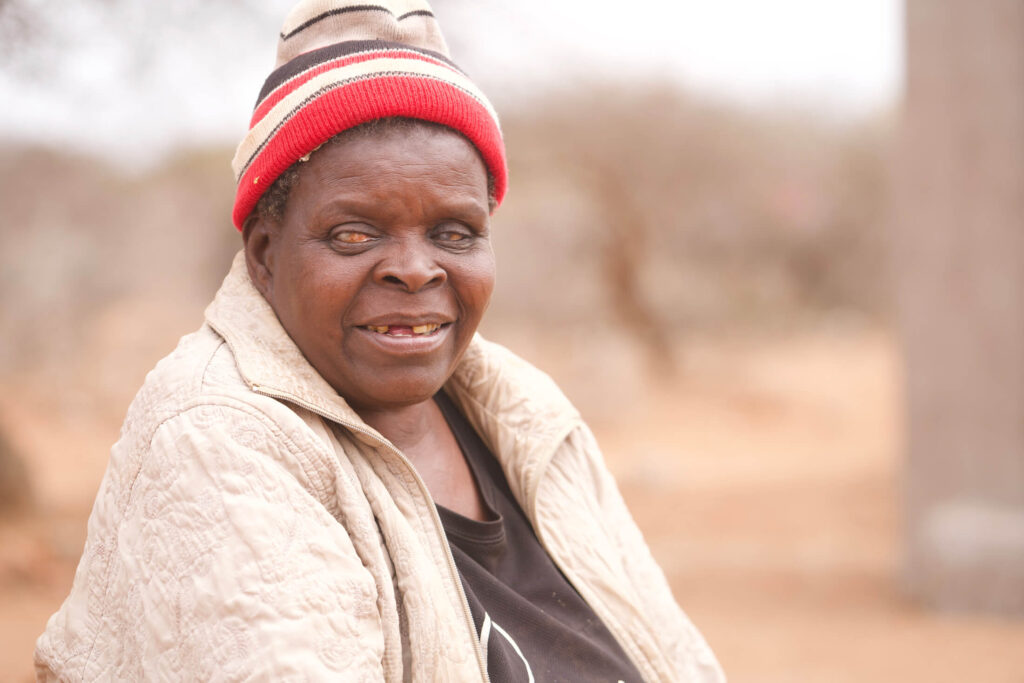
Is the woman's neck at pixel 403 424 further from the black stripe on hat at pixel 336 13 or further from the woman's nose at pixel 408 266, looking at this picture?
the black stripe on hat at pixel 336 13

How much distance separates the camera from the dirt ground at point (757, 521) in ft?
17.2

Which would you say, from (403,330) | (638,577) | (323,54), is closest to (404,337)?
(403,330)

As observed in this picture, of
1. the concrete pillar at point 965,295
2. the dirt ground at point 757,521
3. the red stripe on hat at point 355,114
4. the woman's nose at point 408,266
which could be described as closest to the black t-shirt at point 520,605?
the woman's nose at point 408,266

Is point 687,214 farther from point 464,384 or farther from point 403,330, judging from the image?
point 403,330

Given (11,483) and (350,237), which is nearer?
(350,237)

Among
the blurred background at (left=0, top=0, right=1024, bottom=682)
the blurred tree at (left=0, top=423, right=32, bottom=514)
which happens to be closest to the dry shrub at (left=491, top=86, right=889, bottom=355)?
the blurred background at (left=0, top=0, right=1024, bottom=682)

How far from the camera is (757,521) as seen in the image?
27.2 feet

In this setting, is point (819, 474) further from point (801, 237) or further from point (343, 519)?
point (801, 237)

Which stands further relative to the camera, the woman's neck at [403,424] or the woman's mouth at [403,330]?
the woman's neck at [403,424]

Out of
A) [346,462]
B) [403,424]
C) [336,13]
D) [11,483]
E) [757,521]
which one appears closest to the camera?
[346,462]

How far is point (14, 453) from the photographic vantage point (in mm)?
6797

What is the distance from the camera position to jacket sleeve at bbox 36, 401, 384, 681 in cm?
131

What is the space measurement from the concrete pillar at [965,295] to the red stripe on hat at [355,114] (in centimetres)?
511

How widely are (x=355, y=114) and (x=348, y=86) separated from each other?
0.05m
